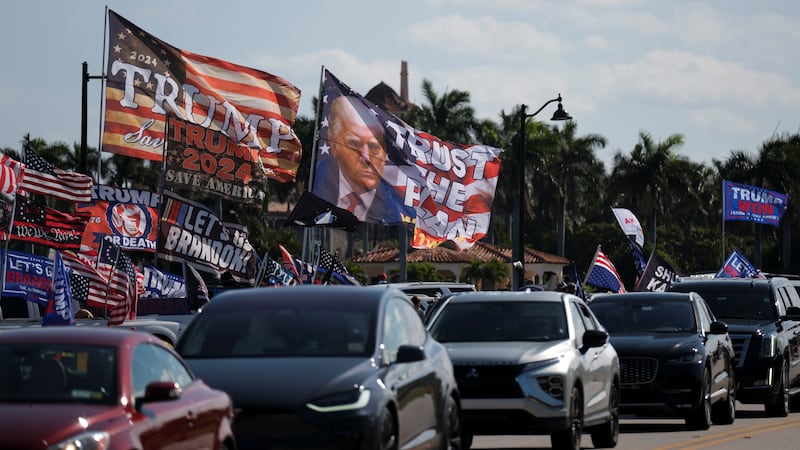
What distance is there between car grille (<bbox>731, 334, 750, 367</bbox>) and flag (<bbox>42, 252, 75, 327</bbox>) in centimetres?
936

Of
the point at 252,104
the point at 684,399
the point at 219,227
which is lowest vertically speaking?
the point at 684,399

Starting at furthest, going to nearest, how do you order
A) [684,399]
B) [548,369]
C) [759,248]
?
1. [759,248]
2. [684,399]
3. [548,369]

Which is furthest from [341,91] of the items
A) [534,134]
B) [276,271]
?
[534,134]

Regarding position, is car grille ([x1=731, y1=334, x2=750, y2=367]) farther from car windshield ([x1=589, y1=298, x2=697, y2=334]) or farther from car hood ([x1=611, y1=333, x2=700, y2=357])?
car hood ([x1=611, y1=333, x2=700, y2=357])

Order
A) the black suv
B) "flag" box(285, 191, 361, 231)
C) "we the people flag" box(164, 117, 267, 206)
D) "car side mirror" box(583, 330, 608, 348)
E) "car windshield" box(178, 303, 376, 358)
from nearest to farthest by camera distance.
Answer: "car windshield" box(178, 303, 376, 358) → "car side mirror" box(583, 330, 608, 348) → the black suv → "we the people flag" box(164, 117, 267, 206) → "flag" box(285, 191, 361, 231)

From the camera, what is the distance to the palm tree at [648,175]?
3666 inches

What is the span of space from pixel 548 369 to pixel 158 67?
64.0 ft

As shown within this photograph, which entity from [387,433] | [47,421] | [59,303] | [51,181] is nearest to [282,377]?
[387,433]

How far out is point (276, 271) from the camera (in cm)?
2992

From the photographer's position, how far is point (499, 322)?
16.3 m

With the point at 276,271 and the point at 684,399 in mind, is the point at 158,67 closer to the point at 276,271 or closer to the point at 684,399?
the point at 276,271

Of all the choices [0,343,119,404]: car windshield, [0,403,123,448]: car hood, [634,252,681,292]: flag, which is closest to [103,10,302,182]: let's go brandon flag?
[634,252,681,292]: flag

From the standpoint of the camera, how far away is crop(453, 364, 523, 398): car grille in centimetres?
1502

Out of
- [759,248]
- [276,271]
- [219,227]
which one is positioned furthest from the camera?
[759,248]
